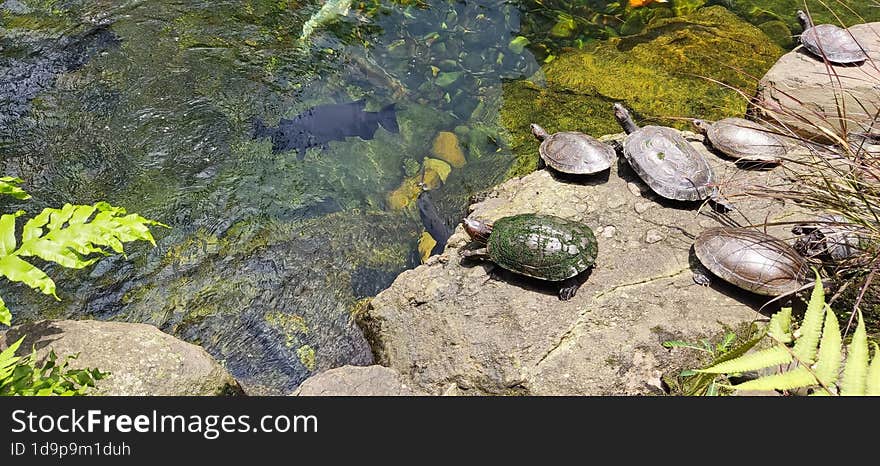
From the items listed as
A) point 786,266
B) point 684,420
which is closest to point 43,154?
point 684,420

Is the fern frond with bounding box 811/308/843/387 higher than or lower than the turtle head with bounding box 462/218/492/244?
higher

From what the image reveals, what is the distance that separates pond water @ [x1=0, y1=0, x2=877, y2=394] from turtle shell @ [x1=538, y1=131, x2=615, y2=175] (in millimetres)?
818

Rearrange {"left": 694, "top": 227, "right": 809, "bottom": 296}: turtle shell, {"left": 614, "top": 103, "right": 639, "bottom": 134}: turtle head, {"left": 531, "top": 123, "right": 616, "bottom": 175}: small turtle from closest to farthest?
1. {"left": 694, "top": 227, "right": 809, "bottom": 296}: turtle shell
2. {"left": 531, "top": 123, "right": 616, "bottom": 175}: small turtle
3. {"left": 614, "top": 103, "right": 639, "bottom": 134}: turtle head

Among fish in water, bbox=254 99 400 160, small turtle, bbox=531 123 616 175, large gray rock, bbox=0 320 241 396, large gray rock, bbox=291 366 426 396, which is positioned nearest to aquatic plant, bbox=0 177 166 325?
large gray rock, bbox=0 320 241 396

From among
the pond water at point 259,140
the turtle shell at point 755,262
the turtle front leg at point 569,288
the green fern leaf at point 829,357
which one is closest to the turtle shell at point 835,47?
the pond water at point 259,140

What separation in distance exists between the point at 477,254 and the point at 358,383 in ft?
3.91

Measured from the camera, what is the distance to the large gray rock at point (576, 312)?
3.45 meters

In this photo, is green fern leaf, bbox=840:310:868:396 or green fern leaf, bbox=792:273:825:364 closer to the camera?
green fern leaf, bbox=840:310:868:396

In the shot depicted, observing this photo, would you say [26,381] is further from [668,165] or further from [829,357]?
[668,165]

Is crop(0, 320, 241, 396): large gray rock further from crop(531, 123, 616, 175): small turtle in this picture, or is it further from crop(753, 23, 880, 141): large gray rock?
crop(753, 23, 880, 141): large gray rock

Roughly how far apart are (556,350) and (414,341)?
0.92 m

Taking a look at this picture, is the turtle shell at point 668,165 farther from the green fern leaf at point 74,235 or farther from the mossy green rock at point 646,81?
the green fern leaf at point 74,235

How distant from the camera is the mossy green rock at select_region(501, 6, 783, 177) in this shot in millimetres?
5805

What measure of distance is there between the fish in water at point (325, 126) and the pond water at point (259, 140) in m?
0.08
